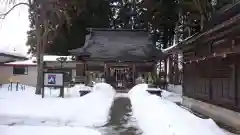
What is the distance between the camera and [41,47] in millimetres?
24359

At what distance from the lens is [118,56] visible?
1223 inches

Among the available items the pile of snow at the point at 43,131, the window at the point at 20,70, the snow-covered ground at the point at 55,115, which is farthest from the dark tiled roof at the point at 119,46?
the pile of snow at the point at 43,131

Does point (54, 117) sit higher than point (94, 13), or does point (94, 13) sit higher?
point (94, 13)

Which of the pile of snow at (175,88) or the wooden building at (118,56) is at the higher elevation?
the wooden building at (118,56)

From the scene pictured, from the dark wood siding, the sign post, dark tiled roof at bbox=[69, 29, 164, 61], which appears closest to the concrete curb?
the dark wood siding

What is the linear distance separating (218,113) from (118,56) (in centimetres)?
1923

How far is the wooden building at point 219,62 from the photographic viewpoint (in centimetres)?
1053

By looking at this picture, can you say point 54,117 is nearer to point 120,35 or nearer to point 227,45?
point 227,45

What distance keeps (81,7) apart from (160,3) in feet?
28.2

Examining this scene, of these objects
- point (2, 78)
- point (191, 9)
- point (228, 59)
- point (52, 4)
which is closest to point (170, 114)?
point (228, 59)

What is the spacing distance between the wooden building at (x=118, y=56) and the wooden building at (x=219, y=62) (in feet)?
45.9

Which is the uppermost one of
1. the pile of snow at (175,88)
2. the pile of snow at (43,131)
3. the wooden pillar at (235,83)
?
the wooden pillar at (235,83)

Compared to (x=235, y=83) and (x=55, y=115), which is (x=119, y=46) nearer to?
(x=55, y=115)

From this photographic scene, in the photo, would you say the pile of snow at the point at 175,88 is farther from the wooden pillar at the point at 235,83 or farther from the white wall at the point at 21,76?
the wooden pillar at the point at 235,83
